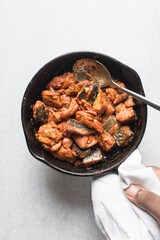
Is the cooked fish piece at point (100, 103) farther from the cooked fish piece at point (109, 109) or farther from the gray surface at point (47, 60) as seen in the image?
the gray surface at point (47, 60)

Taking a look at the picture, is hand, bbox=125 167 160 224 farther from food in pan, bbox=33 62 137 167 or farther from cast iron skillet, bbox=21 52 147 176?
food in pan, bbox=33 62 137 167

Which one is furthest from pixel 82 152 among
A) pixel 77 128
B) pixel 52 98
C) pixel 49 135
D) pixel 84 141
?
pixel 52 98

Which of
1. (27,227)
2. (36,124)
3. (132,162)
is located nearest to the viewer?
(132,162)

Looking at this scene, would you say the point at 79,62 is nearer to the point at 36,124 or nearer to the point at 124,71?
the point at 124,71

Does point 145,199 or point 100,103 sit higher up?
point 100,103

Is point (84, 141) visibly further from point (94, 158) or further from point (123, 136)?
point (123, 136)

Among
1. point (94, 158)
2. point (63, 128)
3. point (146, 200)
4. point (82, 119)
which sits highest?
point (82, 119)

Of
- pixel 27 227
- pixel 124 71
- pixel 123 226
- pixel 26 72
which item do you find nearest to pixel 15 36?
pixel 26 72

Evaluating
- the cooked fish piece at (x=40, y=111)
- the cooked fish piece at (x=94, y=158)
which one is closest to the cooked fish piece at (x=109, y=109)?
the cooked fish piece at (x=94, y=158)
